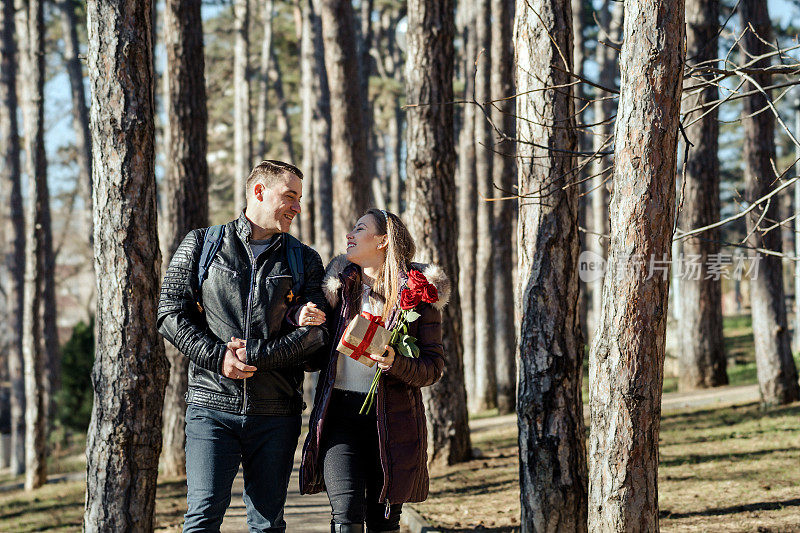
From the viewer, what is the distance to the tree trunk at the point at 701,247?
40.0ft

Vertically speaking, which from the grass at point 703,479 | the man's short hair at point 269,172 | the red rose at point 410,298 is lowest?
the grass at point 703,479

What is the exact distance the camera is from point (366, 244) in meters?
4.40

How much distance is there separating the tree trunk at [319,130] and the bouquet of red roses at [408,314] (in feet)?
37.6

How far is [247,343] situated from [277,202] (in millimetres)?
748

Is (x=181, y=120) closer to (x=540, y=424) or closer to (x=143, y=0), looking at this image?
(x=143, y=0)

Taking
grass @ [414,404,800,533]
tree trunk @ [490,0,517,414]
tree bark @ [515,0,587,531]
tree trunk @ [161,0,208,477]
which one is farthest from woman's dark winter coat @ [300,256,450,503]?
tree trunk @ [490,0,517,414]

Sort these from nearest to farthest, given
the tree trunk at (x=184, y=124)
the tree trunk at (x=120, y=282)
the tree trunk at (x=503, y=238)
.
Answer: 1. the tree trunk at (x=120, y=282)
2. the tree trunk at (x=184, y=124)
3. the tree trunk at (x=503, y=238)

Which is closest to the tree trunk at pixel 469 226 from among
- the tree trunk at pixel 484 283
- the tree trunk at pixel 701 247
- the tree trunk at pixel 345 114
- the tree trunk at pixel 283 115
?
the tree trunk at pixel 484 283

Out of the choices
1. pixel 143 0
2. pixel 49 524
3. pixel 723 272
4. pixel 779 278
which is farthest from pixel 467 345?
pixel 143 0

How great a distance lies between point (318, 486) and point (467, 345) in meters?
12.7

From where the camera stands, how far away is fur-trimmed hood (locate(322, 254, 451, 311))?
14.4 ft

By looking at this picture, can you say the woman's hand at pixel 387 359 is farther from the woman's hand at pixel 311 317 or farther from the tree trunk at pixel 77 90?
the tree trunk at pixel 77 90

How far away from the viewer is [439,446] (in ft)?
29.8

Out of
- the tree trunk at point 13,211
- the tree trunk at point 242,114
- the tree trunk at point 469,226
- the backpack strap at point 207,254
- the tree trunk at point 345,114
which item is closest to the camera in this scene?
the backpack strap at point 207,254
